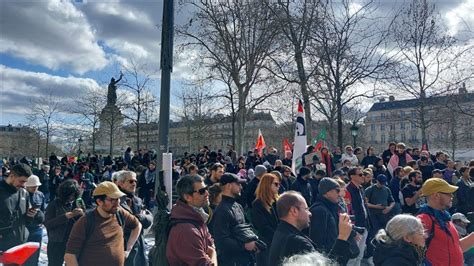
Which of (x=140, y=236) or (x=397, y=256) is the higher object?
(x=397, y=256)

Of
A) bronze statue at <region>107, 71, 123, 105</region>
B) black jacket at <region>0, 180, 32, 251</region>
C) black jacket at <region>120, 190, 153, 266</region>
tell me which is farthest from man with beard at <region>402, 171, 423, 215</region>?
bronze statue at <region>107, 71, 123, 105</region>

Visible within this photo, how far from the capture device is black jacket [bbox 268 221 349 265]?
337 cm

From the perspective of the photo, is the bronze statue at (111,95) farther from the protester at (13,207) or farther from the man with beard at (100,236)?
the man with beard at (100,236)

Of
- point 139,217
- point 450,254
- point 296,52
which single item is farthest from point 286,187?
point 296,52

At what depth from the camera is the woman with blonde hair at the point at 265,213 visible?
554cm

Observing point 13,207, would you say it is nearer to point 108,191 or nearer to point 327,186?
point 108,191

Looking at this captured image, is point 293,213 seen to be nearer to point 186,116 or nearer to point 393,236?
point 393,236

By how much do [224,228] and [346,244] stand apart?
171 centimetres

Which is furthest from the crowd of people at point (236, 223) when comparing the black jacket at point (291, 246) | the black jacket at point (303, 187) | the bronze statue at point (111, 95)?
the bronze statue at point (111, 95)

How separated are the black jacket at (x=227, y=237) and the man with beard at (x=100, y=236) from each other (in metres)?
0.99

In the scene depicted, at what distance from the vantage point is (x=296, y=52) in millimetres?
19109

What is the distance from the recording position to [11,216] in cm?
536

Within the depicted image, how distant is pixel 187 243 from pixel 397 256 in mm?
1642

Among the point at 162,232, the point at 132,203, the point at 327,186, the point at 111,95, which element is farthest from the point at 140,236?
the point at 111,95
